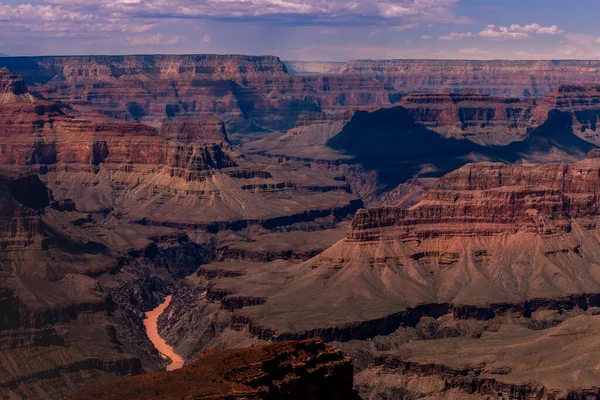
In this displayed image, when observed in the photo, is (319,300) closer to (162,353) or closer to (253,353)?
(162,353)

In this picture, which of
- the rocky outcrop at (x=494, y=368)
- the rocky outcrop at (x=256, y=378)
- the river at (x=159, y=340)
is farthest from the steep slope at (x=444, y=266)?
the rocky outcrop at (x=256, y=378)

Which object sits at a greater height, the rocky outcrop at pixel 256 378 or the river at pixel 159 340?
the rocky outcrop at pixel 256 378

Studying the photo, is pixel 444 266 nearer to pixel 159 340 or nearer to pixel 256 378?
pixel 159 340

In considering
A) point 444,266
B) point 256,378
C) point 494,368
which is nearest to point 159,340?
point 444,266

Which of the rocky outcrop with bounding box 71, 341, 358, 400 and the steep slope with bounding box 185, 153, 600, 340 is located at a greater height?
the rocky outcrop with bounding box 71, 341, 358, 400

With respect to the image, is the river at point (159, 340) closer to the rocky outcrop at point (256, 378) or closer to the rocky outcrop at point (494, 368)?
the rocky outcrop at point (494, 368)

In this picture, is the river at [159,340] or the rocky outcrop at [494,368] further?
the river at [159,340]

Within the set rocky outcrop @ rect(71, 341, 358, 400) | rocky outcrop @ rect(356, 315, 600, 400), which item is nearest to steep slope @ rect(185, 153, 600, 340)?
rocky outcrop @ rect(356, 315, 600, 400)

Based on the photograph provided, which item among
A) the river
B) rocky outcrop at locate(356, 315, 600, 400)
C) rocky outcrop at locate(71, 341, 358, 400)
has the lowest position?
the river

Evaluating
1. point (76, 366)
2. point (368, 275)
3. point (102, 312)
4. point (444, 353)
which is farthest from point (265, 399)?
point (368, 275)

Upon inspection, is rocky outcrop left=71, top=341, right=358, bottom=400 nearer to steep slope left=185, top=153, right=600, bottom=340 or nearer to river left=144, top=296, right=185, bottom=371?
river left=144, top=296, right=185, bottom=371
